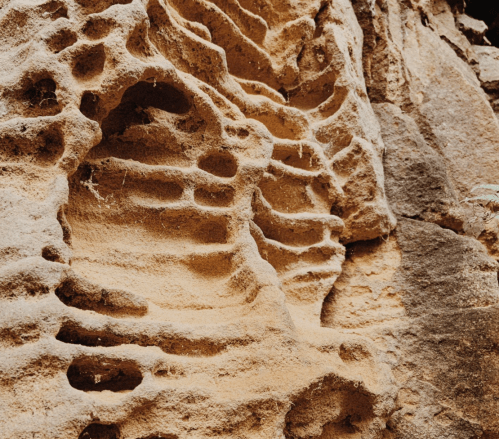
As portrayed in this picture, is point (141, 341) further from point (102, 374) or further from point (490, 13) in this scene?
point (490, 13)

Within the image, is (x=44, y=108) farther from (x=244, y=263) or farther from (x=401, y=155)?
(x=401, y=155)

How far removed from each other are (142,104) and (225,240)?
0.71 m

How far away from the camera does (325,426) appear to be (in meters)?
1.89

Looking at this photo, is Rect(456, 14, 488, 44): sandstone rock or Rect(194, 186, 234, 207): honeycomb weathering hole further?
Rect(456, 14, 488, 44): sandstone rock

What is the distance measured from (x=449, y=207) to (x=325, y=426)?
1.44m

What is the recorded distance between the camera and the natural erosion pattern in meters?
1.55

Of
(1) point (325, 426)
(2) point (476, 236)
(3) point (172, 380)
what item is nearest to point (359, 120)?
(2) point (476, 236)

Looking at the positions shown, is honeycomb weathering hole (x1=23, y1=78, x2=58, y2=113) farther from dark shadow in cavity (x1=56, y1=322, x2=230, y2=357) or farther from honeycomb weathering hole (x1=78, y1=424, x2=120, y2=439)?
honeycomb weathering hole (x1=78, y1=424, x2=120, y2=439)

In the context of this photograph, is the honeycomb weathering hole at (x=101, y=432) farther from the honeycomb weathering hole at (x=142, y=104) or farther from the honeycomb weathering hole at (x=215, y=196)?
the honeycomb weathering hole at (x=142, y=104)

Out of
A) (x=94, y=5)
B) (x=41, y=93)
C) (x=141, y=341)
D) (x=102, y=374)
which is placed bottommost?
(x=102, y=374)

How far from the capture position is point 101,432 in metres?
1.47

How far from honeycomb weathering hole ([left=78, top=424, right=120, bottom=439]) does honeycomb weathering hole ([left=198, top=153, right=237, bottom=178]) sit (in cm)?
117

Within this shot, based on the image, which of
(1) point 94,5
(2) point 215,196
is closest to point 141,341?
(2) point 215,196

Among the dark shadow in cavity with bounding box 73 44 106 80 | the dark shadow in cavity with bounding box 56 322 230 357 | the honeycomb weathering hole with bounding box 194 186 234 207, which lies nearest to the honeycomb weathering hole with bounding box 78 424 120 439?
the dark shadow in cavity with bounding box 56 322 230 357
